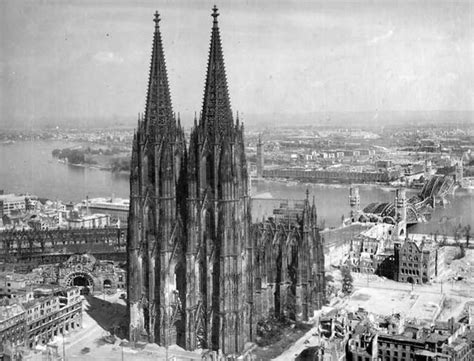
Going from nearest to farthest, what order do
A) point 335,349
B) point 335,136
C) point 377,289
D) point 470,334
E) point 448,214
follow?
point 335,349 < point 470,334 < point 377,289 < point 448,214 < point 335,136

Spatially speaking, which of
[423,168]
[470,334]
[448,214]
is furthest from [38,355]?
[423,168]

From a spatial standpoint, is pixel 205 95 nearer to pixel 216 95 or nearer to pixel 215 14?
pixel 216 95

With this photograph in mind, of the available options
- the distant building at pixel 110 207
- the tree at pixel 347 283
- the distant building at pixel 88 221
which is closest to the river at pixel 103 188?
the distant building at pixel 110 207

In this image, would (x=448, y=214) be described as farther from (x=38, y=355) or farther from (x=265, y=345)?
(x=38, y=355)

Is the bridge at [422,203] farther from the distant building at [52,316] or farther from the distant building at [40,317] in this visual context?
the distant building at [40,317]

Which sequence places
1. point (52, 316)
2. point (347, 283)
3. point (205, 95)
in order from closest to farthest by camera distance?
point (205, 95)
point (52, 316)
point (347, 283)

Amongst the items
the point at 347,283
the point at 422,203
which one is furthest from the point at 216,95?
the point at 422,203
